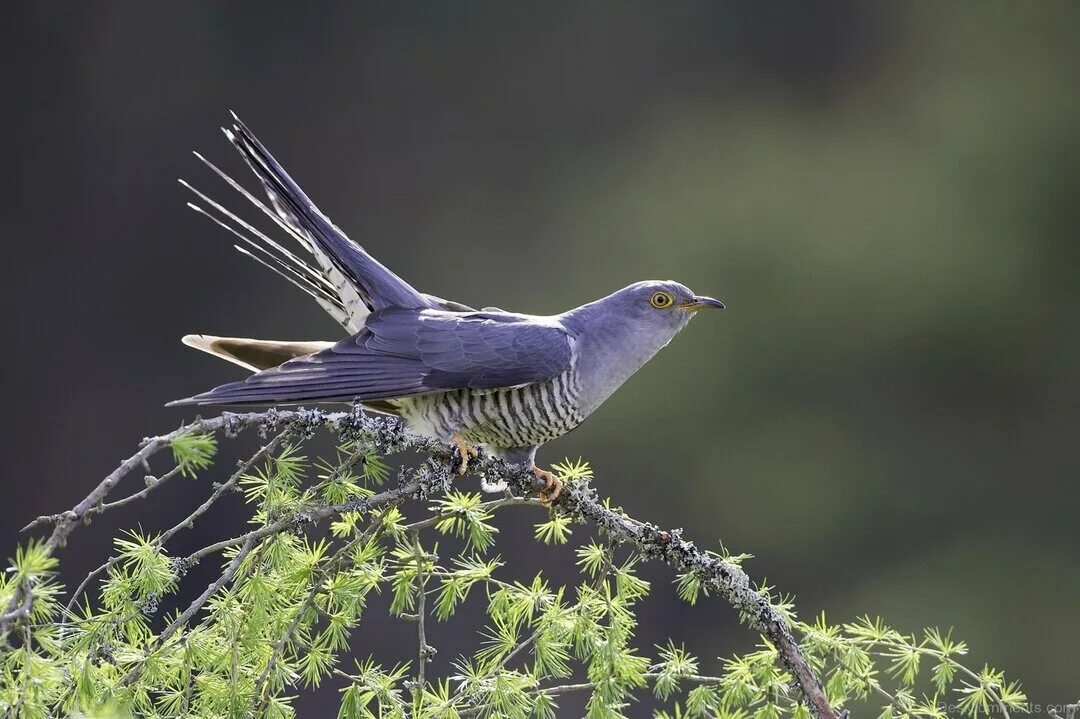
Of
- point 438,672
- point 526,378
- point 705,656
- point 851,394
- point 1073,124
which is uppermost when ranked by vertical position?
point 1073,124

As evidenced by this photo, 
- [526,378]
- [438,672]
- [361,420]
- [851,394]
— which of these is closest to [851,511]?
[851,394]

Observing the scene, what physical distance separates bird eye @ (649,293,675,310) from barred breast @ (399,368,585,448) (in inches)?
10.0

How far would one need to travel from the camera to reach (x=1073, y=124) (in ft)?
25.4

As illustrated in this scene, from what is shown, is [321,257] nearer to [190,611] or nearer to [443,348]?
[443,348]

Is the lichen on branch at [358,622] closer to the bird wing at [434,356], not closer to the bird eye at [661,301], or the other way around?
the bird wing at [434,356]

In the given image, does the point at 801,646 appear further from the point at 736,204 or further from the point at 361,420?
the point at 736,204

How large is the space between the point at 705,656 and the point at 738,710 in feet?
16.7

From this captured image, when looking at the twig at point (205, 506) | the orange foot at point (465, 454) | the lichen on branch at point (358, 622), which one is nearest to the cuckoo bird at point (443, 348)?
the orange foot at point (465, 454)

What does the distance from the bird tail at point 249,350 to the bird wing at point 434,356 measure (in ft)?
0.28

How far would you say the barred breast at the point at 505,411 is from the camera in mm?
2045

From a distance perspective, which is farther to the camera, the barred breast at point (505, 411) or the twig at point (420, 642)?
the barred breast at point (505, 411)

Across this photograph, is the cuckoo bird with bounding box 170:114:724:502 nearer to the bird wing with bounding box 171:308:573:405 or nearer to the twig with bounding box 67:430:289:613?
the bird wing with bounding box 171:308:573:405

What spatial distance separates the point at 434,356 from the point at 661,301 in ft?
1.54

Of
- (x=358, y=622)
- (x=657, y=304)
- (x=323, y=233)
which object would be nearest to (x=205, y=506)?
(x=358, y=622)
